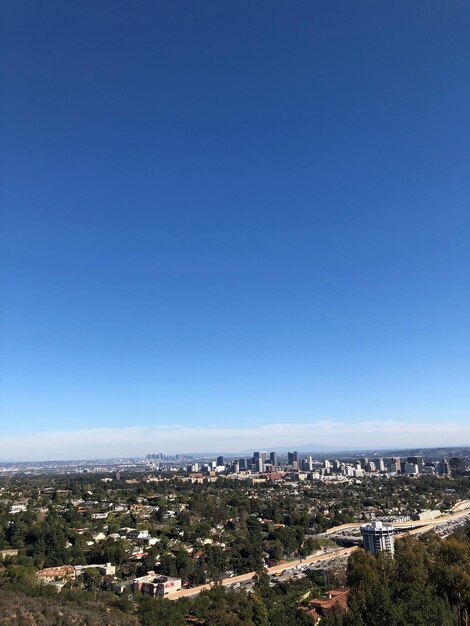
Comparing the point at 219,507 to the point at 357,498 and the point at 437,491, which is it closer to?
the point at 357,498

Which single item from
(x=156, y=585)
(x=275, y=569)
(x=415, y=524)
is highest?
(x=156, y=585)

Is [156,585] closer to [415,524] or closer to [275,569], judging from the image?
[275,569]

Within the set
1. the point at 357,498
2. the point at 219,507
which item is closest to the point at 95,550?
the point at 219,507

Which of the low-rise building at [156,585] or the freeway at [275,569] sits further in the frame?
the freeway at [275,569]

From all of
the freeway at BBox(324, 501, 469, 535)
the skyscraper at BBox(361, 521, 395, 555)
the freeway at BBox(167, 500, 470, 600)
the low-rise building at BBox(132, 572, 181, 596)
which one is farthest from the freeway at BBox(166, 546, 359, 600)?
the freeway at BBox(324, 501, 469, 535)

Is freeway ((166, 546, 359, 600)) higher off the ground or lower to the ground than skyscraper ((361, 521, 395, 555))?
lower

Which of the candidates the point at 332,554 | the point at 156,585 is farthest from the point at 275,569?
the point at 156,585

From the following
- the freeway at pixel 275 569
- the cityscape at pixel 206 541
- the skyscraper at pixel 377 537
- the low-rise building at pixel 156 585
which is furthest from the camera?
the skyscraper at pixel 377 537

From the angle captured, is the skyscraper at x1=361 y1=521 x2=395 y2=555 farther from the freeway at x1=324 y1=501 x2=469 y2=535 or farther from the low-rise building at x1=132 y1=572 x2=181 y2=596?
the low-rise building at x1=132 y1=572 x2=181 y2=596

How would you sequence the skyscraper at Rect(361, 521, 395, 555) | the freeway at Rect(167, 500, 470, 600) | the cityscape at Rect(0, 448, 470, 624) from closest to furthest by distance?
1. the cityscape at Rect(0, 448, 470, 624)
2. the freeway at Rect(167, 500, 470, 600)
3. the skyscraper at Rect(361, 521, 395, 555)

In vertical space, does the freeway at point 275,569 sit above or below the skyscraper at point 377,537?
below

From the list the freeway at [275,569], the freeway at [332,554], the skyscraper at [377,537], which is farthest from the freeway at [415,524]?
the skyscraper at [377,537]

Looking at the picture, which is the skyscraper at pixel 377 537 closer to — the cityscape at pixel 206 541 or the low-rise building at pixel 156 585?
the cityscape at pixel 206 541
